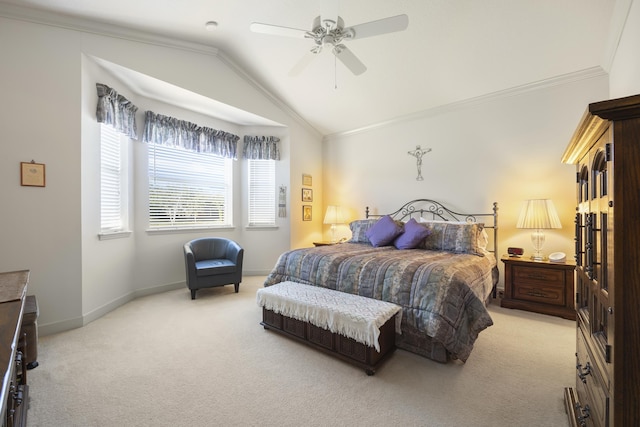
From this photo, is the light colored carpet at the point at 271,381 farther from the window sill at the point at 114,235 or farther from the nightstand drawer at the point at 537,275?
the window sill at the point at 114,235

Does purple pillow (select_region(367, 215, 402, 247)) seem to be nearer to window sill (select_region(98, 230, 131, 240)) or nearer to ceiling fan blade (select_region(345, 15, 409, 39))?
ceiling fan blade (select_region(345, 15, 409, 39))

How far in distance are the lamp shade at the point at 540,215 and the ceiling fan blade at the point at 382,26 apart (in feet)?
8.67

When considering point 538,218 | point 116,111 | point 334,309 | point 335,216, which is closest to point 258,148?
point 335,216

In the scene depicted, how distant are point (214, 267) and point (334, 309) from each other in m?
2.38

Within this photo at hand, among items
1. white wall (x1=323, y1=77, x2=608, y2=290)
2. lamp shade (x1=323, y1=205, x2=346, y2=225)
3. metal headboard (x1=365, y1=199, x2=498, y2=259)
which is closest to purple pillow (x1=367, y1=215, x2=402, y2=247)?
metal headboard (x1=365, y1=199, x2=498, y2=259)

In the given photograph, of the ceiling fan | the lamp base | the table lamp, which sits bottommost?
the lamp base

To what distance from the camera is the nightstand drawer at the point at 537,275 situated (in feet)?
10.8

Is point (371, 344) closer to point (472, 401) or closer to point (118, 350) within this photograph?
point (472, 401)

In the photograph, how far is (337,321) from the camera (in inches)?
90.8

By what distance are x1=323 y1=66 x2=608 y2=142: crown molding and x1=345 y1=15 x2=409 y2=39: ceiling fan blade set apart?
2.38 metres

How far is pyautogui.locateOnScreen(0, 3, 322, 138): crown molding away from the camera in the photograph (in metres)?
2.77

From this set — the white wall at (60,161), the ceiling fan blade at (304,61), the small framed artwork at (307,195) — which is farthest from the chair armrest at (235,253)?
the ceiling fan blade at (304,61)

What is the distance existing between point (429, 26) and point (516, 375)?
345 centimetres

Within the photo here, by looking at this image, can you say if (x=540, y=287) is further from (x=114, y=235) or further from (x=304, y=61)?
(x=114, y=235)
